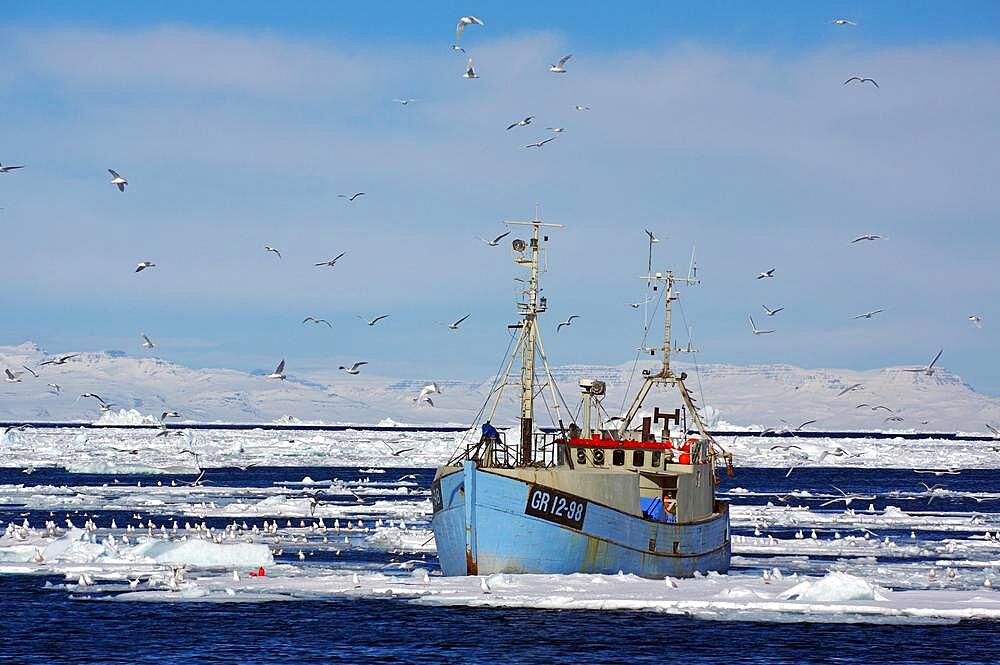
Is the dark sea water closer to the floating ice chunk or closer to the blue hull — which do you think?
the floating ice chunk

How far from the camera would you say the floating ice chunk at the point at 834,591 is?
36906mm

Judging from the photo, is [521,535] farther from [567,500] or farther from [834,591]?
[834,591]

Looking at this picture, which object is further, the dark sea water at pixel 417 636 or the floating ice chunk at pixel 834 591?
the floating ice chunk at pixel 834 591

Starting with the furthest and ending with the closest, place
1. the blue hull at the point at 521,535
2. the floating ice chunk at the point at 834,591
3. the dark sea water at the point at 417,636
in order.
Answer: the blue hull at the point at 521,535
the floating ice chunk at the point at 834,591
the dark sea water at the point at 417,636

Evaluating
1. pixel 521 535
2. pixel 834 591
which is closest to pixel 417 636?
pixel 521 535

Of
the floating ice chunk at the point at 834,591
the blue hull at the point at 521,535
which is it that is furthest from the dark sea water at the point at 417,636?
the blue hull at the point at 521,535

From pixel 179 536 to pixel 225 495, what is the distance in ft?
112

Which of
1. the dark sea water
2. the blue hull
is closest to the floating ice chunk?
the dark sea water

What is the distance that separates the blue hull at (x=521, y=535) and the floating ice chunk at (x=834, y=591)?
489 centimetres

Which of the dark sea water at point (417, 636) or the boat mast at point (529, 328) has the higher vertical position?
the boat mast at point (529, 328)

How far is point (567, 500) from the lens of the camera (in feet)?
126

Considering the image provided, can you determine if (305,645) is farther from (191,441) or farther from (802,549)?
(191,441)

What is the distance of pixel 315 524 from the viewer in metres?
66.0

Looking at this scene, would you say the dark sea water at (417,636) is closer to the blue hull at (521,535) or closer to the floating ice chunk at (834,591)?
the floating ice chunk at (834,591)
